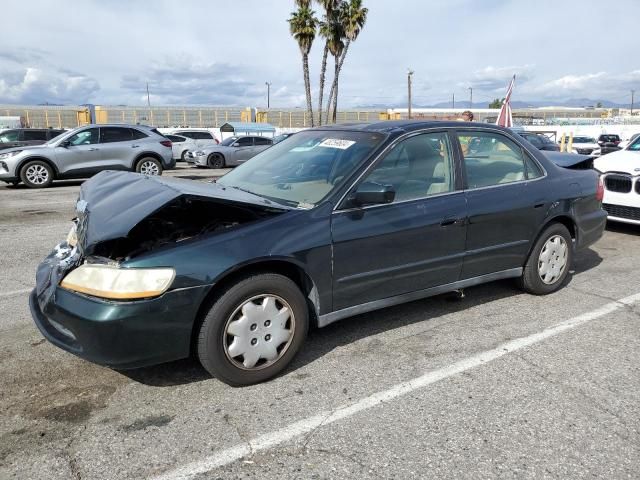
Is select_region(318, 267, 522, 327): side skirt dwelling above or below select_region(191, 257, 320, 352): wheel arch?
below

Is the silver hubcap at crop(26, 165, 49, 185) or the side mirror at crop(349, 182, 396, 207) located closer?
the side mirror at crop(349, 182, 396, 207)

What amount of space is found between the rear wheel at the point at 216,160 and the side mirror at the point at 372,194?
18.4m

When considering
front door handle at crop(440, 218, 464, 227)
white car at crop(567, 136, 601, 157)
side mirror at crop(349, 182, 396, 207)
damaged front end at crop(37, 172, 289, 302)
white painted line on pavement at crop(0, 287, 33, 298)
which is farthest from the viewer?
white car at crop(567, 136, 601, 157)

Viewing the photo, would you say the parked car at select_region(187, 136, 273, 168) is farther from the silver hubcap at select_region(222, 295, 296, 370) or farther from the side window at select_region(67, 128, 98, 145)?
the silver hubcap at select_region(222, 295, 296, 370)

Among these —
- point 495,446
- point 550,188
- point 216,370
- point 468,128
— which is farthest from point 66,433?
point 550,188

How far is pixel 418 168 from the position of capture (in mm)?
3818

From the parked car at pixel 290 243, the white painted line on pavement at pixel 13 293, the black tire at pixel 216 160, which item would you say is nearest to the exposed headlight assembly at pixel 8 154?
the black tire at pixel 216 160

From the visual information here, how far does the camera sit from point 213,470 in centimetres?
233

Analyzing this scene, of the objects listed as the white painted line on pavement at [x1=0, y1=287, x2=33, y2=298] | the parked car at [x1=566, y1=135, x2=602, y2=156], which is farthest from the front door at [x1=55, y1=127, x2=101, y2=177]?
the parked car at [x1=566, y1=135, x2=602, y2=156]

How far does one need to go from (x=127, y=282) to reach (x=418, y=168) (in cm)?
220

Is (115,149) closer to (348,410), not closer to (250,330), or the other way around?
(250,330)

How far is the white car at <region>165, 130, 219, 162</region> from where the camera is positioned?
77.0 feet

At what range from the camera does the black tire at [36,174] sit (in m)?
12.7

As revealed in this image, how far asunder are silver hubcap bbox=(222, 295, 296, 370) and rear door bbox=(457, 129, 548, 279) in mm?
1609
